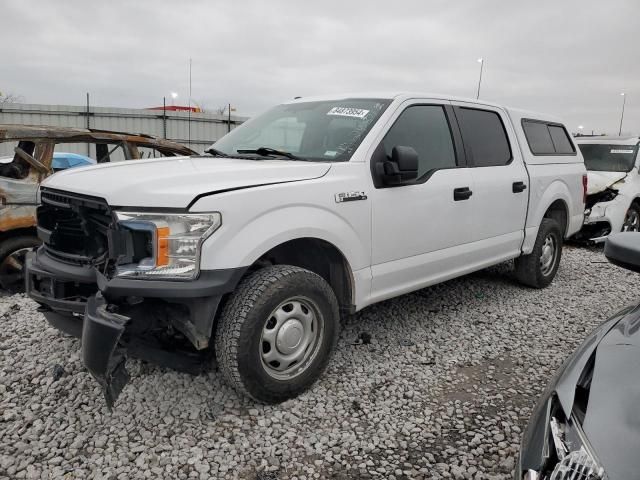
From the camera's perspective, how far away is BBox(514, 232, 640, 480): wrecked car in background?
4.07 feet

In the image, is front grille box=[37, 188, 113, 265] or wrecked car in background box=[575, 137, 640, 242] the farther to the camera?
wrecked car in background box=[575, 137, 640, 242]

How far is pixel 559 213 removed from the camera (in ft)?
17.9

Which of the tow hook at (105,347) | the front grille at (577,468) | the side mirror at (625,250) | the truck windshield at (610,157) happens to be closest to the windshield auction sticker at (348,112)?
the side mirror at (625,250)

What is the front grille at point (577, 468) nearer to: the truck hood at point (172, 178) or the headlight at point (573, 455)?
the headlight at point (573, 455)

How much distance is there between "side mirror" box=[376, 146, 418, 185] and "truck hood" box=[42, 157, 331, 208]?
0.41m

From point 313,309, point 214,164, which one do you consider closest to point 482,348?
point 313,309

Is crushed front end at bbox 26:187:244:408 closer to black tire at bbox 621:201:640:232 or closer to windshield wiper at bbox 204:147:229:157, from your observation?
windshield wiper at bbox 204:147:229:157

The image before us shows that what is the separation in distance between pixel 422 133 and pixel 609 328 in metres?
2.24

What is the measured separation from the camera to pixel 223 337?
261cm

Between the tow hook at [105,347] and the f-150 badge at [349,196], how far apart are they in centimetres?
137

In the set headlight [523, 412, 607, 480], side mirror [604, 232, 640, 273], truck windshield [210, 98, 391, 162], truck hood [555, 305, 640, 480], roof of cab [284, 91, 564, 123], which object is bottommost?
headlight [523, 412, 607, 480]

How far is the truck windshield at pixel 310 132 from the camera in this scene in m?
3.34

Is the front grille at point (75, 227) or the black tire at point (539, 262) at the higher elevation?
the front grille at point (75, 227)

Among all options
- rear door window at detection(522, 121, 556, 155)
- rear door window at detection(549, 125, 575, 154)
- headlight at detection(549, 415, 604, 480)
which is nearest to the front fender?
headlight at detection(549, 415, 604, 480)
